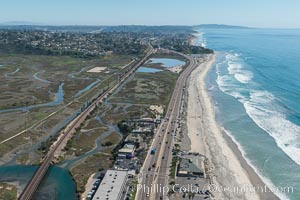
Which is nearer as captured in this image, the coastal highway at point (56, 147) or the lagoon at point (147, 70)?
the coastal highway at point (56, 147)

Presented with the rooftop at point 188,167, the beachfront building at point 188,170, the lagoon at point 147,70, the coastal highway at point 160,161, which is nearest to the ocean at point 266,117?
the beachfront building at point 188,170

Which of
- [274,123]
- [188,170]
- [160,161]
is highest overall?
[274,123]

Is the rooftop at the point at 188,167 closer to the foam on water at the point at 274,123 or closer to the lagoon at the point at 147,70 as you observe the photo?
the foam on water at the point at 274,123

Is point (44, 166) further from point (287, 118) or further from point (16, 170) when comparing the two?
point (287, 118)

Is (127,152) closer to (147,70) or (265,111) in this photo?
(265,111)

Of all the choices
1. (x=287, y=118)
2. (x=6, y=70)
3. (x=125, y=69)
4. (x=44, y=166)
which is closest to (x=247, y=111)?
(x=287, y=118)

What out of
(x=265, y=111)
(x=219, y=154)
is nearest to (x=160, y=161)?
(x=219, y=154)

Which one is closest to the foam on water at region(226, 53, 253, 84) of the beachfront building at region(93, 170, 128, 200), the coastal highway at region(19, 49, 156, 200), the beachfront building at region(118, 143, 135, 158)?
the coastal highway at region(19, 49, 156, 200)
